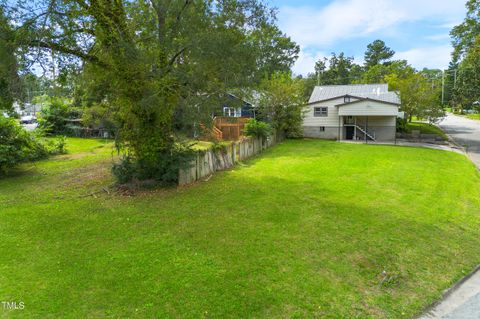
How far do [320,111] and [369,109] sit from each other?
4.21 m

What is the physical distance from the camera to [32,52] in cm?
802

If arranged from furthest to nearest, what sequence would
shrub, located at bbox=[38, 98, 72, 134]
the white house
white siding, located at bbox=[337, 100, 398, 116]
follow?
shrub, located at bbox=[38, 98, 72, 134] < the white house < white siding, located at bbox=[337, 100, 398, 116]

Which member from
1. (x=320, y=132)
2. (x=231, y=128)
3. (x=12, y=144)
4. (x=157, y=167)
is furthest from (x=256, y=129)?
(x=12, y=144)

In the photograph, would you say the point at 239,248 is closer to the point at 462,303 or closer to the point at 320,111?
the point at 462,303

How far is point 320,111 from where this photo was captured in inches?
1075

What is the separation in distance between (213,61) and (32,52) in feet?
15.7

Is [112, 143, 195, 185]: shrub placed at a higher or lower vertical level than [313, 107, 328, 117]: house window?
lower

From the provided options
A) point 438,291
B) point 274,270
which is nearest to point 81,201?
point 274,270

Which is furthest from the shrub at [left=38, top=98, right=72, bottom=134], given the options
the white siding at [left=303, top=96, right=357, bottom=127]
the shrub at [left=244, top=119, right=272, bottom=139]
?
the white siding at [left=303, top=96, right=357, bottom=127]

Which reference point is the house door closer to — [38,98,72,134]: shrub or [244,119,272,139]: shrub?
[244,119,272,139]: shrub

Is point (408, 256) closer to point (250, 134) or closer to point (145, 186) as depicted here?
point (145, 186)

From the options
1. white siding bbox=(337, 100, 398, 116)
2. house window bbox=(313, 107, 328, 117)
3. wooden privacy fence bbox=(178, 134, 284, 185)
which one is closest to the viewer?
wooden privacy fence bbox=(178, 134, 284, 185)

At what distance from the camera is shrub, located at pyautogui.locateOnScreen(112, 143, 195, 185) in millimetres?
9867

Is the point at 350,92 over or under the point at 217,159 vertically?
over
